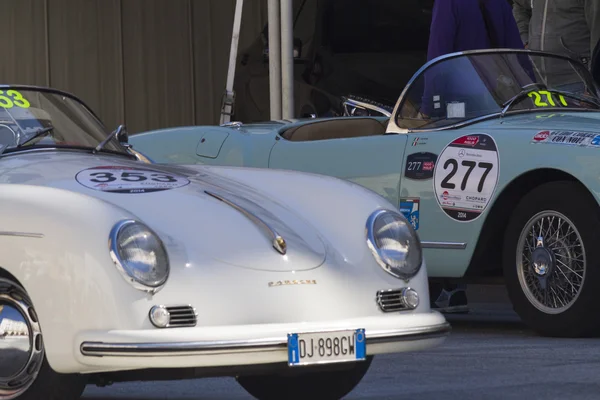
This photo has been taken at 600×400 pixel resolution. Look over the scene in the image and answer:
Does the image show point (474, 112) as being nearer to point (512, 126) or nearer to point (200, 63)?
point (512, 126)

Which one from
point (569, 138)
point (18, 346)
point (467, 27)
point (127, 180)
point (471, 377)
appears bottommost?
point (471, 377)

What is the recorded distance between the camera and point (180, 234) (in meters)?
4.00

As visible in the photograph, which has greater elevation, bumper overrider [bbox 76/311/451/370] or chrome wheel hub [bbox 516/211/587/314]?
bumper overrider [bbox 76/311/451/370]

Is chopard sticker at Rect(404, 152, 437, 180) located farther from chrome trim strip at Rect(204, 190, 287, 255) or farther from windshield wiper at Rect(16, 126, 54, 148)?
chrome trim strip at Rect(204, 190, 287, 255)

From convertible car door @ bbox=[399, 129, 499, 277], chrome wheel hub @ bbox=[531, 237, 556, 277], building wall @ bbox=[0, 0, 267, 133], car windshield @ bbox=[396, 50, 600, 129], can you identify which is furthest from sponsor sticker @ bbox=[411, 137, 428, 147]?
building wall @ bbox=[0, 0, 267, 133]

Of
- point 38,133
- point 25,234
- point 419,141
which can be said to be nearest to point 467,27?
point 419,141

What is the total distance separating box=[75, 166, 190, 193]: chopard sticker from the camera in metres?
4.22

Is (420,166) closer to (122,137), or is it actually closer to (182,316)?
(122,137)

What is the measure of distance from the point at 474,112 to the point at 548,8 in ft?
6.70

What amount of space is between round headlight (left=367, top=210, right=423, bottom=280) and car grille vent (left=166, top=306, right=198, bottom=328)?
723mm

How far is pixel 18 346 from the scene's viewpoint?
3.96 m

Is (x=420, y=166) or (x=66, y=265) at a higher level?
(x=66, y=265)

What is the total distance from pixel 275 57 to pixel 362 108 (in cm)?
191

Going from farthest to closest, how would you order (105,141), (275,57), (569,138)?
(275,57), (569,138), (105,141)
